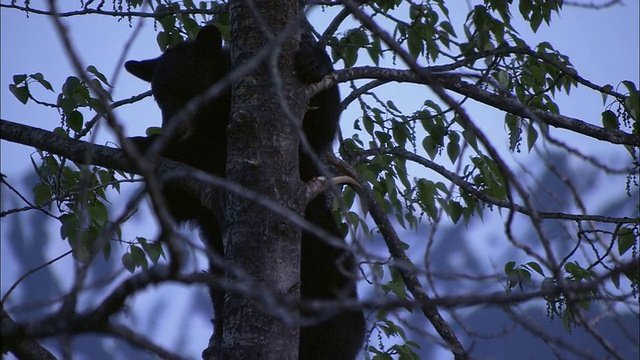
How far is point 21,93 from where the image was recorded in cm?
307

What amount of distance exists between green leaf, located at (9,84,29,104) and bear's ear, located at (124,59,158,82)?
82 centimetres

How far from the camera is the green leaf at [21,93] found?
306cm

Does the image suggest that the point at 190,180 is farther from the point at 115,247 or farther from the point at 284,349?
the point at 115,247

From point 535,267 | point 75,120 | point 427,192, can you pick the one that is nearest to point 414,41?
point 427,192

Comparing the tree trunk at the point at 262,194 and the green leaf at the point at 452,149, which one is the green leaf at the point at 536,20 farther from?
the tree trunk at the point at 262,194

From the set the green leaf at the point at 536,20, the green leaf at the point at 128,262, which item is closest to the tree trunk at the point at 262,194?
the green leaf at the point at 128,262

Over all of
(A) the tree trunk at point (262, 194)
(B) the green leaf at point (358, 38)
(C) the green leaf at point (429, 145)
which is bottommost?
(A) the tree trunk at point (262, 194)

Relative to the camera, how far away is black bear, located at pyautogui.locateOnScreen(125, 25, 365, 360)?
316cm

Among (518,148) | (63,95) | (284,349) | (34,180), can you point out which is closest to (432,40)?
(518,148)

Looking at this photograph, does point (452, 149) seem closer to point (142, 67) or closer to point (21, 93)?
point (142, 67)

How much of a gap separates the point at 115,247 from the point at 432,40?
190 cm

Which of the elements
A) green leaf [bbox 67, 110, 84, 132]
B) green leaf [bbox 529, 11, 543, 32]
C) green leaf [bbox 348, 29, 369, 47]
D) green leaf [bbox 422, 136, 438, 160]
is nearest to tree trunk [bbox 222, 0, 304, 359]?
green leaf [bbox 67, 110, 84, 132]

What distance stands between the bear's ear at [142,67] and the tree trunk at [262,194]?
5.36 feet

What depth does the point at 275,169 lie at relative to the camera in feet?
6.95
